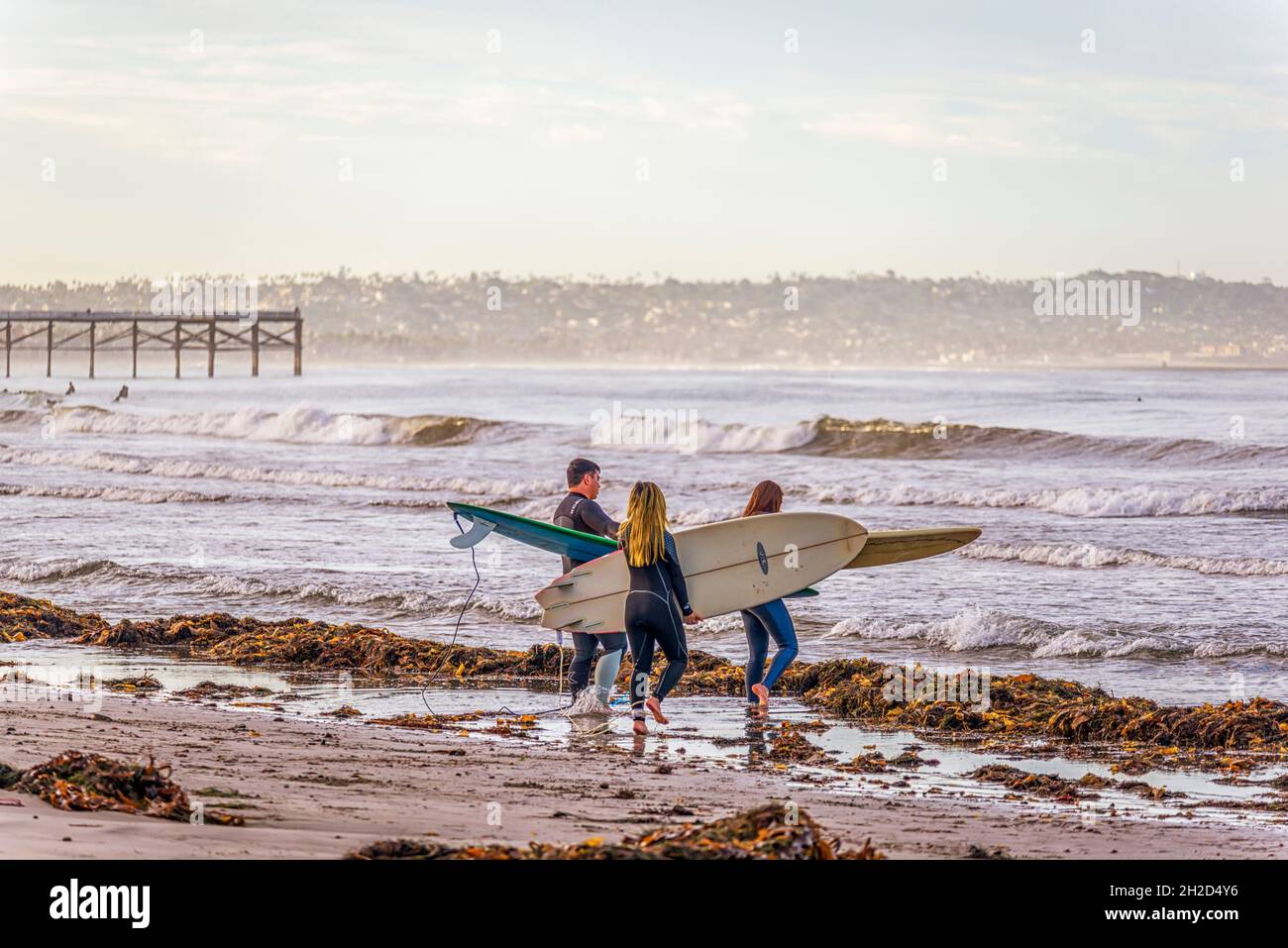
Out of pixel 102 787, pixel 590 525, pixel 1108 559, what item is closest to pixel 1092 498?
pixel 1108 559

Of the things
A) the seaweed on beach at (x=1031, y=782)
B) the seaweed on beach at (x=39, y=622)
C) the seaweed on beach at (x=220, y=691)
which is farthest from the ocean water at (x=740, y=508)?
the seaweed on beach at (x=1031, y=782)

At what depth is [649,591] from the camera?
27.1 ft

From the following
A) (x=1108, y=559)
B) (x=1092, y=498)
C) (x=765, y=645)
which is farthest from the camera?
(x=1092, y=498)

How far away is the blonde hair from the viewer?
26.9ft

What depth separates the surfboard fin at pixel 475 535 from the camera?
8.74 m

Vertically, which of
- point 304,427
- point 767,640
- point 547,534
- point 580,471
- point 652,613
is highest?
point 580,471

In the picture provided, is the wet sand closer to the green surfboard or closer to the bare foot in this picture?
the bare foot

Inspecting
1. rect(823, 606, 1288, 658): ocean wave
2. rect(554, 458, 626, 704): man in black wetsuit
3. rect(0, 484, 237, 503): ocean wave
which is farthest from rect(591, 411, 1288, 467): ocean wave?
rect(554, 458, 626, 704): man in black wetsuit

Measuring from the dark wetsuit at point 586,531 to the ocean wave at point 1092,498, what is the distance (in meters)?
15.5

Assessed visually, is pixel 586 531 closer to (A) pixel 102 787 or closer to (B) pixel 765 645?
(B) pixel 765 645

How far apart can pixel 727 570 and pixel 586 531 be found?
1022mm

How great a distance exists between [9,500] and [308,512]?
17.5 feet
